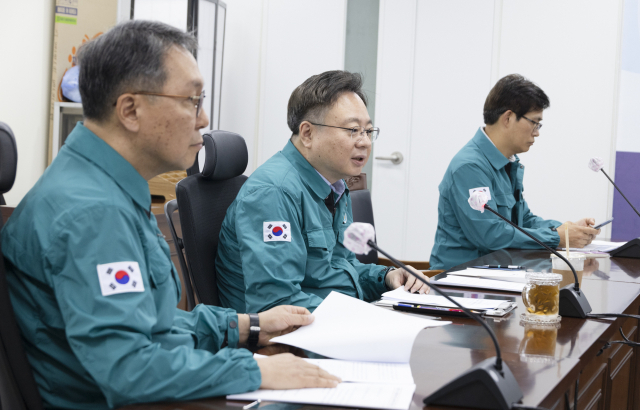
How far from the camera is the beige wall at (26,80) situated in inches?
133

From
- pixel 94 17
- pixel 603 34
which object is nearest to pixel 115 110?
pixel 94 17

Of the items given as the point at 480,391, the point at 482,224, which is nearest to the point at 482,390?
the point at 480,391

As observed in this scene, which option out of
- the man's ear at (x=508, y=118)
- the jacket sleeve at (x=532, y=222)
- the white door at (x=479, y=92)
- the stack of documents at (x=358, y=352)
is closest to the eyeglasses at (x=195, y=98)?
the stack of documents at (x=358, y=352)

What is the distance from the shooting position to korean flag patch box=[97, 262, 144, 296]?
32.9 inches

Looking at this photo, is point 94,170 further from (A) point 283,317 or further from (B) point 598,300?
(B) point 598,300

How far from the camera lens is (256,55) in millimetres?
4418

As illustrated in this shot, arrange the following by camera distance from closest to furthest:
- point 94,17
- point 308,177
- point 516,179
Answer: point 308,177 → point 516,179 → point 94,17

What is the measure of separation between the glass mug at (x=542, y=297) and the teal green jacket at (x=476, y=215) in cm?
113

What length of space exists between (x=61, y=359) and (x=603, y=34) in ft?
12.3

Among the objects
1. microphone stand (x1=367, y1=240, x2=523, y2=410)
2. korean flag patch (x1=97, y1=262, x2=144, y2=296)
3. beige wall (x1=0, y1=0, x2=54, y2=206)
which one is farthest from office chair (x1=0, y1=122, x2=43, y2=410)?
beige wall (x1=0, y1=0, x2=54, y2=206)

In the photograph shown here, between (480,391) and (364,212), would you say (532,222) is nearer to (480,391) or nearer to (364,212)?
(364,212)

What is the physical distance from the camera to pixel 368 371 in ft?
3.20

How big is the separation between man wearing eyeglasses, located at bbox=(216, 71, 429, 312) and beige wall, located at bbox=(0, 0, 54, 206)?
2.29 metres

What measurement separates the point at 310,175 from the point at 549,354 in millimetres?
849
